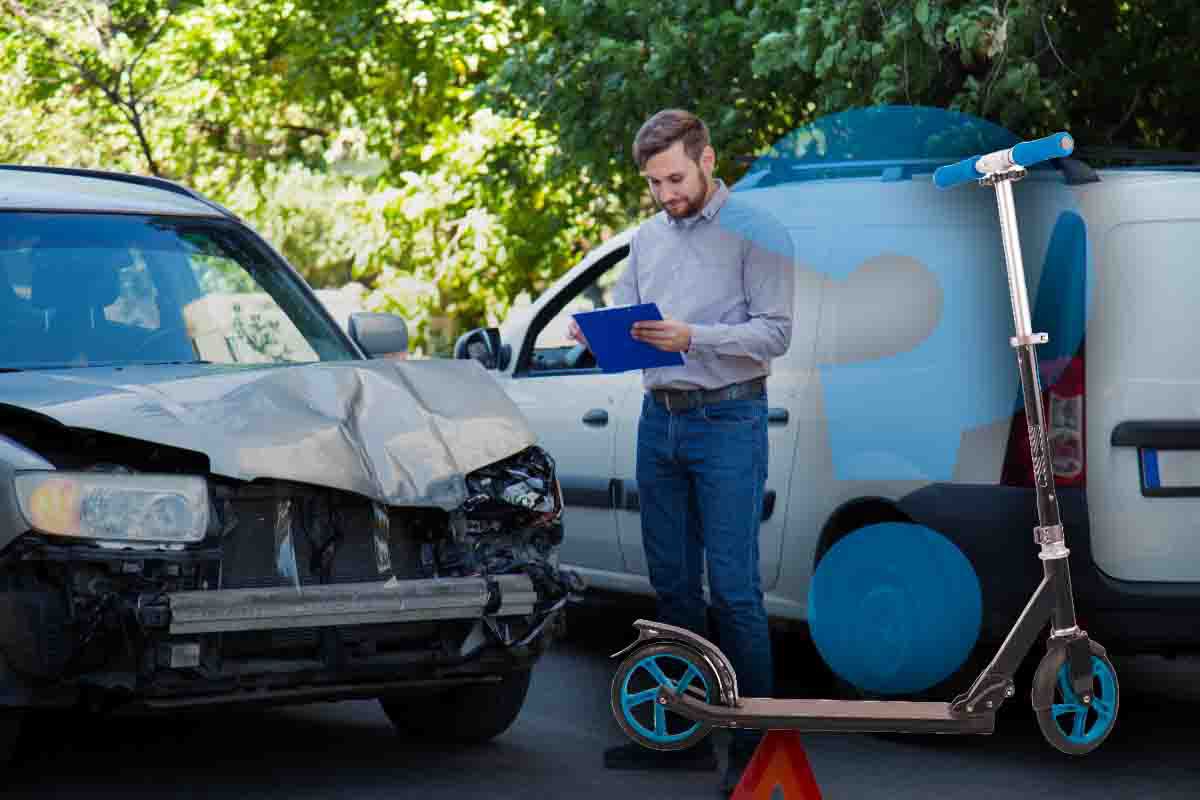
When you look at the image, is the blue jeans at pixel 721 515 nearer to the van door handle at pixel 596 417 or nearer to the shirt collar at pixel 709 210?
the shirt collar at pixel 709 210

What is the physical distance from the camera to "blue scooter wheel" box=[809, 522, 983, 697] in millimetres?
5832

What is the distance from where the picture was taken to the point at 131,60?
22.7m

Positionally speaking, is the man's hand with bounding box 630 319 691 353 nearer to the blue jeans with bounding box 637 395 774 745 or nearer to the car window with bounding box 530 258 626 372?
the blue jeans with bounding box 637 395 774 745

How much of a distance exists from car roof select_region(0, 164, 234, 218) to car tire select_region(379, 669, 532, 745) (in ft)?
6.29

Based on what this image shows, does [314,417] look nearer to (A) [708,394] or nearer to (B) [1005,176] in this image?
(A) [708,394]

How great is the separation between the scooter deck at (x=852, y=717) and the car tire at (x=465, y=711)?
1.43 meters

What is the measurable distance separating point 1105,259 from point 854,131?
4.11 feet

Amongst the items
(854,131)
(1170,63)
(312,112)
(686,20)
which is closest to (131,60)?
(312,112)

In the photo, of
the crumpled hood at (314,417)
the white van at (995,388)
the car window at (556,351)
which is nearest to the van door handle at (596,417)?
the car window at (556,351)

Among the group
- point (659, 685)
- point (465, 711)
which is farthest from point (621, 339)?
point (465, 711)

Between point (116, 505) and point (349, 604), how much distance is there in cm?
67

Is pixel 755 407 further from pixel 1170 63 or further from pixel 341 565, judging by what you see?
pixel 1170 63

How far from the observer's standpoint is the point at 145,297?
675cm

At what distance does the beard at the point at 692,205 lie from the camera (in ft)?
19.4
